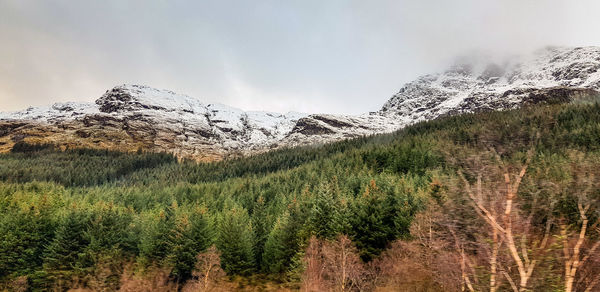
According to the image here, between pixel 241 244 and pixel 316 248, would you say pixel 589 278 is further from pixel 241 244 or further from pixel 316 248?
pixel 241 244

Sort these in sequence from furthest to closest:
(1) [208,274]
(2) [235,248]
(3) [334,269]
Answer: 1. (2) [235,248]
2. (1) [208,274]
3. (3) [334,269]

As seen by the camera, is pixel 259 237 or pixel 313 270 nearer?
pixel 313 270

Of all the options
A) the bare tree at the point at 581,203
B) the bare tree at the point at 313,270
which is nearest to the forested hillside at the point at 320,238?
the bare tree at the point at 581,203

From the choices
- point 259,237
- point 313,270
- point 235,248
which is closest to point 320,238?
point 313,270

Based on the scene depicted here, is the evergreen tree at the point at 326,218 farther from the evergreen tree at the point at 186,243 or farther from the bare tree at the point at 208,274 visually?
the evergreen tree at the point at 186,243

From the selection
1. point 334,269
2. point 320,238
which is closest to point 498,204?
point 334,269

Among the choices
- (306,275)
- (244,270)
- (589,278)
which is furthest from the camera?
(244,270)

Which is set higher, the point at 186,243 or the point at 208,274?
the point at 186,243

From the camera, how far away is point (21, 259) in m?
56.9

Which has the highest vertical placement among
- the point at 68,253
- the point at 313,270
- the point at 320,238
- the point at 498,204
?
the point at 498,204

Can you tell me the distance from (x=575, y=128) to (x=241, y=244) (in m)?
131

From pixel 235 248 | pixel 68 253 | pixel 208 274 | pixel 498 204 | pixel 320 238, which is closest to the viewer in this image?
pixel 498 204

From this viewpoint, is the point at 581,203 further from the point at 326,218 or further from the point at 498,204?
the point at 326,218

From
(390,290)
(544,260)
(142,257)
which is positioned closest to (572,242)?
(544,260)
